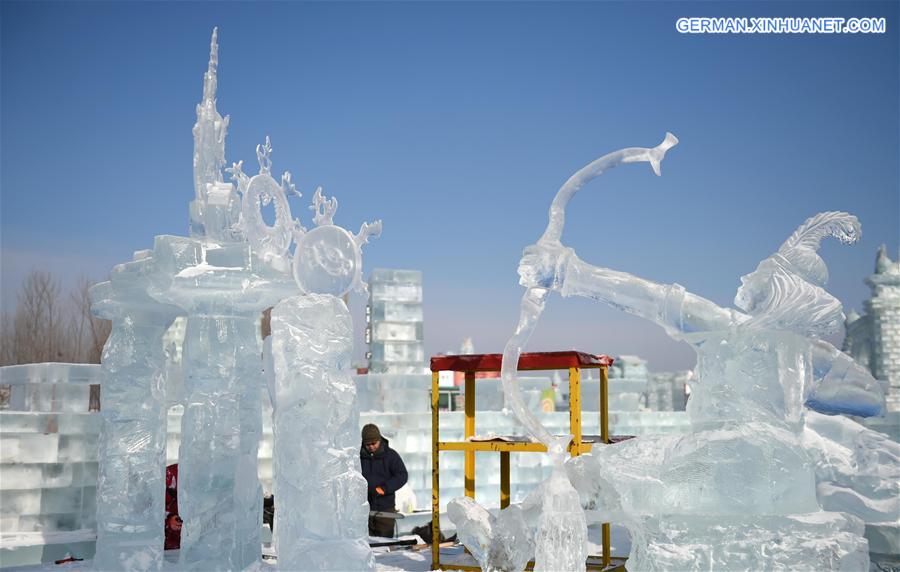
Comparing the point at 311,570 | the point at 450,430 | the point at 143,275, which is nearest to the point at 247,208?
the point at 143,275

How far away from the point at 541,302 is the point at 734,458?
1.09 metres

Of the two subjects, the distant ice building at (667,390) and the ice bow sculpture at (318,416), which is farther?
the distant ice building at (667,390)

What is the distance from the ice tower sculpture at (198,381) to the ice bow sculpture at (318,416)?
0.60m

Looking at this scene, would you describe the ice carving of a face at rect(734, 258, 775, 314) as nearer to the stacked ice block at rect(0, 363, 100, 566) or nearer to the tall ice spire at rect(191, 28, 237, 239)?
the tall ice spire at rect(191, 28, 237, 239)

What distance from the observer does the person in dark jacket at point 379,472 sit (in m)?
8.03

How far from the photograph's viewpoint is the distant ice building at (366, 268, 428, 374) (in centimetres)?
1305

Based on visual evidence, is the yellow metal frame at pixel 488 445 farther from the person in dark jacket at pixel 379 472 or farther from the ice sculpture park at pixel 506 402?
the person in dark jacket at pixel 379 472

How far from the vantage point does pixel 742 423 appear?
373 cm

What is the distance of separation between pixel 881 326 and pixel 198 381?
16368 millimetres

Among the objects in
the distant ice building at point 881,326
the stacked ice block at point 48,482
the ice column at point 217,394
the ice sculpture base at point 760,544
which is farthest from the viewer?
the distant ice building at point 881,326

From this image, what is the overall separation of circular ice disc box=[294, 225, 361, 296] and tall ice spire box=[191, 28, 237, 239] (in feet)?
3.61

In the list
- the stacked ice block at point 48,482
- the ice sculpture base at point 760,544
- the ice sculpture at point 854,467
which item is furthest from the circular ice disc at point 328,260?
the stacked ice block at point 48,482

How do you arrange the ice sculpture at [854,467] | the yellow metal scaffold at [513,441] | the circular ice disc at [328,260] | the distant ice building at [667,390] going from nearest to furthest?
1. the ice sculpture at [854,467]
2. the circular ice disc at [328,260]
3. the yellow metal scaffold at [513,441]
4. the distant ice building at [667,390]

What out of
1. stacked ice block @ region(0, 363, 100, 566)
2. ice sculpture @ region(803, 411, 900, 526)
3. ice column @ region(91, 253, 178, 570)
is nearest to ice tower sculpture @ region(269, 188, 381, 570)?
ice column @ region(91, 253, 178, 570)
